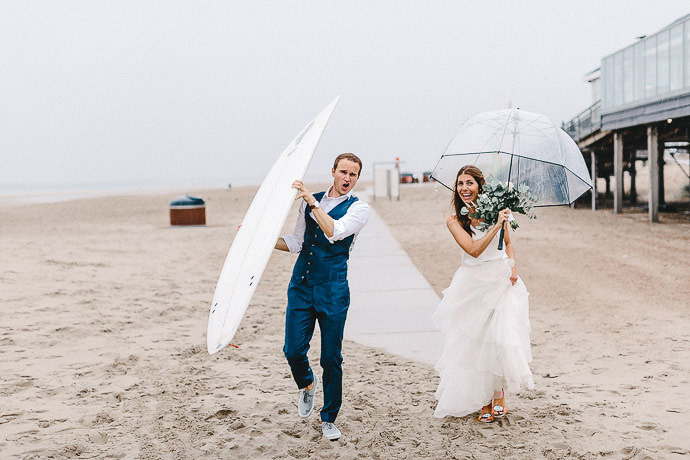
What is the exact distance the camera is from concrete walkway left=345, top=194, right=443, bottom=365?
5840 millimetres

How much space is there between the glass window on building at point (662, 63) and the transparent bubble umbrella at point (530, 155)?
1540 cm

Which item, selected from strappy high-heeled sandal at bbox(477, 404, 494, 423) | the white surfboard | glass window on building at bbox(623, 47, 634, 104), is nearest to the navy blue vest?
the white surfboard

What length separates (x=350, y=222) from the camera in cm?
345

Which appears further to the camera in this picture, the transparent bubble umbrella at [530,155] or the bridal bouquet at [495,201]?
the transparent bubble umbrella at [530,155]

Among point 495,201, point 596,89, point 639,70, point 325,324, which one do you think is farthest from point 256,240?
point 596,89

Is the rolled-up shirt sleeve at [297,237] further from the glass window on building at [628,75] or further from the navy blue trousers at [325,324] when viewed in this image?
the glass window on building at [628,75]

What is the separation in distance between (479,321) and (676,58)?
16125mm

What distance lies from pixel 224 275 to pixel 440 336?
312 centimetres

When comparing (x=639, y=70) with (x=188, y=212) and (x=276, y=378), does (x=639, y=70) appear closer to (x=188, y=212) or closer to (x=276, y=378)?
(x=188, y=212)

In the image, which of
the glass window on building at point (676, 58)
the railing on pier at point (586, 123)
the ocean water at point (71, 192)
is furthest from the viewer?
the ocean water at point (71, 192)

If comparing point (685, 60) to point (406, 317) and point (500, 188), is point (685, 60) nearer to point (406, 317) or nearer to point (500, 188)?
point (406, 317)

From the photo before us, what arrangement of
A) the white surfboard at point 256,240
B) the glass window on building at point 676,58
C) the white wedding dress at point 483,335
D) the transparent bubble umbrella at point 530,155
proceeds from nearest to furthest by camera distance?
the white surfboard at point 256,240, the white wedding dress at point 483,335, the transparent bubble umbrella at point 530,155, the glass window on building at point 676,58

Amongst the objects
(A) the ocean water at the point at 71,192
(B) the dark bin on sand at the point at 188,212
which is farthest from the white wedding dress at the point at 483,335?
(A) the ocean water at the point at 71,192

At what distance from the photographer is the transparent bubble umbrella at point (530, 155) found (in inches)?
159
